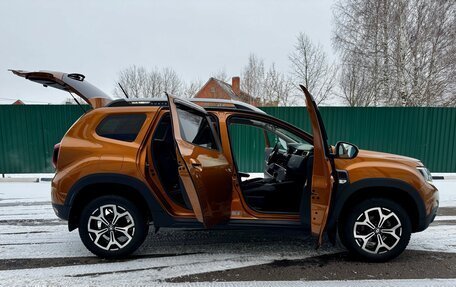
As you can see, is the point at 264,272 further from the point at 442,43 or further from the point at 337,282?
the point at 442,43

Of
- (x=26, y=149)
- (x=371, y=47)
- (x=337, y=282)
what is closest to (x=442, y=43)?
(x=371, y=47)

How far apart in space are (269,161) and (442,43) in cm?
1411

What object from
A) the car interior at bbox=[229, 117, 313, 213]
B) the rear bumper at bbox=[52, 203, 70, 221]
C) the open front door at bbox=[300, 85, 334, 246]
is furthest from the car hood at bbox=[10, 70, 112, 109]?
the open front door at bbox=[300, 85, 334, 246]

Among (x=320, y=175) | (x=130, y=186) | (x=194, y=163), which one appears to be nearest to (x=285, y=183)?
(x=320, y=175)

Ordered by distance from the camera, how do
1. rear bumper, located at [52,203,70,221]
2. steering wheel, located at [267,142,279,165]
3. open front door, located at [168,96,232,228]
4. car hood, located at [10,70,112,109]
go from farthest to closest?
steering wheel, located at [267,142,279,165], car hood, located at [10,70,112,109], rear bumper, located at [52,203,70,221], open front door, located at [168,96,232,228]

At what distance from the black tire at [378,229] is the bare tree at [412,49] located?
42.4 ft

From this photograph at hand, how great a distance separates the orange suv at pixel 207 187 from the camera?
326 centimetres

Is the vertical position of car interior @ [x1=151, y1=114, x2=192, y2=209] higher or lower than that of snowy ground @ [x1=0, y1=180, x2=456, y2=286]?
higher

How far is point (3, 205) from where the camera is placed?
19.8ft

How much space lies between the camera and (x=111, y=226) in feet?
11.2

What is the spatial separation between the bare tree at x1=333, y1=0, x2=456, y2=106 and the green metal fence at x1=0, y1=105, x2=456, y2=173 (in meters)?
5.75

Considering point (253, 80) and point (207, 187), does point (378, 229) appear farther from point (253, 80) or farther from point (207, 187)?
point (253, 80)

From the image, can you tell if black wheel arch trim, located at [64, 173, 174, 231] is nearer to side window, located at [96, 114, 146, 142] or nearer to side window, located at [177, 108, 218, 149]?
side window, located at [96, 114, 146, 142]

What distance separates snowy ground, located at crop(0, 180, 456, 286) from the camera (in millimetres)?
2986
